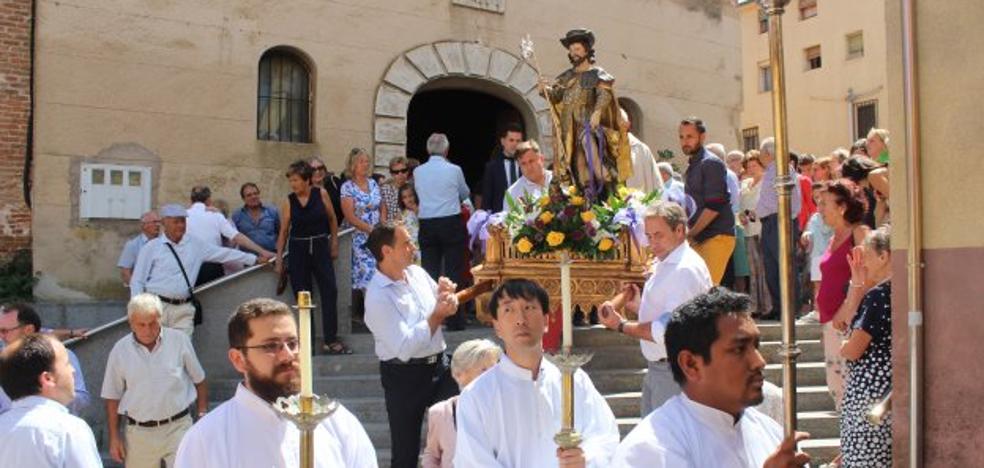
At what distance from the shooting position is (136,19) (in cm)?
1408

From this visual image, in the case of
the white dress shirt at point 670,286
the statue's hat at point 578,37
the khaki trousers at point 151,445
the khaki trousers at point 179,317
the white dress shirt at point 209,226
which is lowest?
the khaki trousers at point 151,445

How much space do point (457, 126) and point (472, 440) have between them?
15.4 meters

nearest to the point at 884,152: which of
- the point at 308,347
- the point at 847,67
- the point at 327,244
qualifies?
the point at 327,244

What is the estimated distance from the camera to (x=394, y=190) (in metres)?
12.3

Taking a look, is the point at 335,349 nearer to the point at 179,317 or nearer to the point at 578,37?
the point at 179,317

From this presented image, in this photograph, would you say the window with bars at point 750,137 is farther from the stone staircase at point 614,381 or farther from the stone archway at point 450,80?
the stone staircase at point 614,381

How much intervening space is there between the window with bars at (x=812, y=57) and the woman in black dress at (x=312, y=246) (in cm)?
2897

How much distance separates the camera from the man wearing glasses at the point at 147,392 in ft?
26.9

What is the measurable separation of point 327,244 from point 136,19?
16.1 feet

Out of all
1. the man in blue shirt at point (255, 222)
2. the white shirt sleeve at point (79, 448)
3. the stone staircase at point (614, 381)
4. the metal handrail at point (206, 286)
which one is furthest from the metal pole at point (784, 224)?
the man in blue shirt at point (255, 222)

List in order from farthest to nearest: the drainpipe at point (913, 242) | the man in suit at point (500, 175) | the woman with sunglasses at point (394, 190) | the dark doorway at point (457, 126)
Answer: the dark doorway at point (457, 126), the woman with sunglasses at point (394, 190), the man in suit at point (500, 175), the drainpipe at point (913, 242)

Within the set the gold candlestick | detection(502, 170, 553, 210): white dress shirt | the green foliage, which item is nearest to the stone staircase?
detection(502, 170, 553, 210): white dress shirt

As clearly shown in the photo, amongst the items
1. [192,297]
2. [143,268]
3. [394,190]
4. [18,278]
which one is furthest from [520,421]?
[18,278]

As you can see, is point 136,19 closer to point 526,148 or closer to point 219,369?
point 219,369
